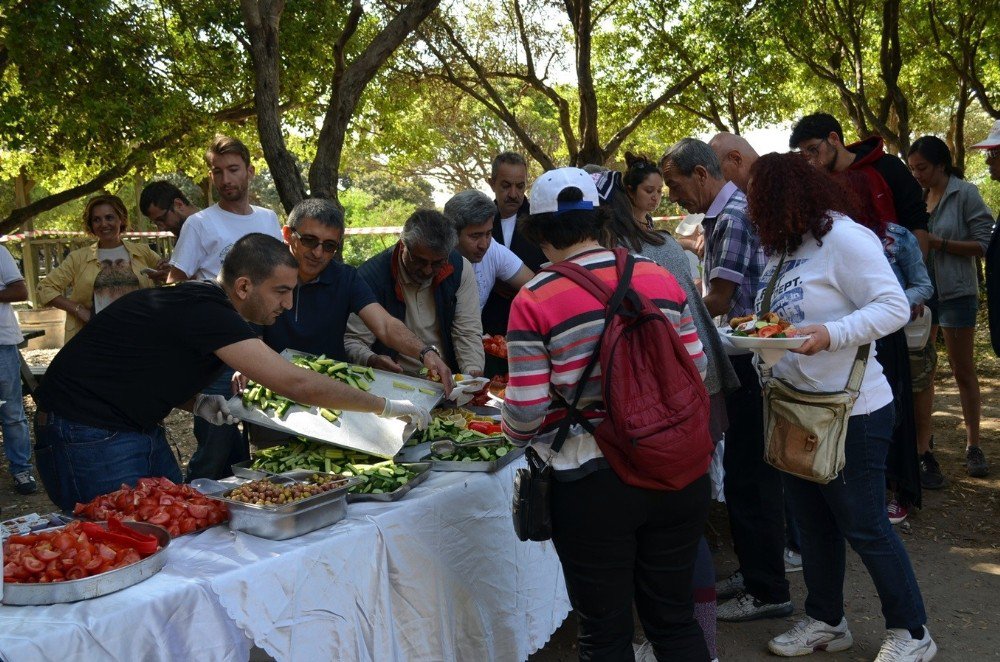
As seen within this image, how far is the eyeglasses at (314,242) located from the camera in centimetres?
380

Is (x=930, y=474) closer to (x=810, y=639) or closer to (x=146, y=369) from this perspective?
(x=810, y=639)

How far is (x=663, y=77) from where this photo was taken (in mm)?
15117

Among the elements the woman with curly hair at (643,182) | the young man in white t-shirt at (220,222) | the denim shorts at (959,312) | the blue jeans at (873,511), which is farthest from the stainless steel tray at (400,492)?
the denim shorts at (959,312)

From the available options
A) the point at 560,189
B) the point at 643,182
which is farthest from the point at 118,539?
the point at 643,182

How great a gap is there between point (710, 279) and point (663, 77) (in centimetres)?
1220

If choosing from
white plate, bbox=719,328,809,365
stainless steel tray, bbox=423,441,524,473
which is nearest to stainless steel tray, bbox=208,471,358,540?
stainless steel tray, bbox=423,441,524,473

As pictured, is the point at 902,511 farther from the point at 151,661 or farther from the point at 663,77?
the point at 663,77

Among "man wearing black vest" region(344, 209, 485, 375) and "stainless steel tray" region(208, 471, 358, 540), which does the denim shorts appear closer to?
"man wearing black vest" region(344, 209, 485, 375)

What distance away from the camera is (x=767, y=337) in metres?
2.92

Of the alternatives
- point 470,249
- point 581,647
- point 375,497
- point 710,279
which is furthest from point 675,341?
point 470,249

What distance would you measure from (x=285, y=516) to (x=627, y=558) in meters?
0.97

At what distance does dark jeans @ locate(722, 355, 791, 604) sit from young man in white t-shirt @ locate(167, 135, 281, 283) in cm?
268

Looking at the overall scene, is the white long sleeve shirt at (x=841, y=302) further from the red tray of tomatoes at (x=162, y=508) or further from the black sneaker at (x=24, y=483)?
the black sneaker at (x=24, y=483)

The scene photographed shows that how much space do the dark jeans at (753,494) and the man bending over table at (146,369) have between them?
5.55ft
